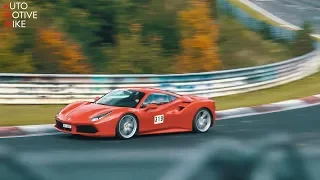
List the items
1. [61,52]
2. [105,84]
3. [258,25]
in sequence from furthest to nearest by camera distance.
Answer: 1. [258,25]
2. [61,52]
3. [105,84]

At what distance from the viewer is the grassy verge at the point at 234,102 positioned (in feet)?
58.4

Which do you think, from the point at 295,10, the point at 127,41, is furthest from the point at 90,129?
the point at 295,10

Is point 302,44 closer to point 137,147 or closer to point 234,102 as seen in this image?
point 234,102

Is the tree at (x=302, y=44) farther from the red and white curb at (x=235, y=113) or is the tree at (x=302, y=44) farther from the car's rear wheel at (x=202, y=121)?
the car's rear wheel at (x=202, y=121)

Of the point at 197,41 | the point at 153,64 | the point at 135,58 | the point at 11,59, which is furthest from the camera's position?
the point at 197,41

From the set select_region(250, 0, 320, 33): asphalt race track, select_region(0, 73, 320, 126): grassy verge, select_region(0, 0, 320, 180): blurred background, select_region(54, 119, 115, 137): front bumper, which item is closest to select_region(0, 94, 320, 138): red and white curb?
select_region(0, 0, 320, 180): blurred background

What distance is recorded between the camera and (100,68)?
25.0 meters

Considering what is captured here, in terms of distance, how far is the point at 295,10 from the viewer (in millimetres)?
48969

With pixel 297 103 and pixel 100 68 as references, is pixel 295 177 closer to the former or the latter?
pixel 297 103

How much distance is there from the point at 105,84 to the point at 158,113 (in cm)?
516

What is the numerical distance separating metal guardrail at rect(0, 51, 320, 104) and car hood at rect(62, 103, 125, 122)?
4.58 m

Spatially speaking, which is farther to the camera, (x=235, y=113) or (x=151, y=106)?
(x=235, y=113)

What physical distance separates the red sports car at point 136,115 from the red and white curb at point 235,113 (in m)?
0.79

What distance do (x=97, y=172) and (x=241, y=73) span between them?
15320mm
